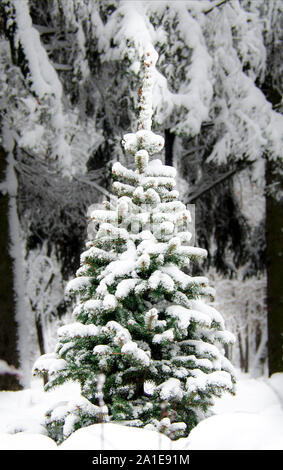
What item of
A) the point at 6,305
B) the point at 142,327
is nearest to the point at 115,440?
the point at 142,327

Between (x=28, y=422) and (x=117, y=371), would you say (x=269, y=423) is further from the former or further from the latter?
(x=28, y=422)

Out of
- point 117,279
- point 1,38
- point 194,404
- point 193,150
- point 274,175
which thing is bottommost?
point 194,404

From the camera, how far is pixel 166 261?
3117 mm

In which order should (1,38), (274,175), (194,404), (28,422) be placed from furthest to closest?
1. (274,175)
2. (1,38)
3. (28,422)
4. (194,404)

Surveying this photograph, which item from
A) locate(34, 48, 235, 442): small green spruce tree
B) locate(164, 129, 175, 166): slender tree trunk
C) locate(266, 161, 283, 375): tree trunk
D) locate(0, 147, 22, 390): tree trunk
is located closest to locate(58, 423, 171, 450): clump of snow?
locate(34, 48, 235, 442): small green spruce tree

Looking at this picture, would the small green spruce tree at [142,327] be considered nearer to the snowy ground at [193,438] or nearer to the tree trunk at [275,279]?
the snowy ground at [193,438]

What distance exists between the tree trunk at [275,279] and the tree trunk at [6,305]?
156 inches

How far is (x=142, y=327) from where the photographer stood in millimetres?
2820

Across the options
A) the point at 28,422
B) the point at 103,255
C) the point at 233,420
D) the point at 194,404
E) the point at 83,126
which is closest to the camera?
the point at 233,420

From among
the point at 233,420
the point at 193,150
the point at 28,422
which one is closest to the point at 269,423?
the point at 233,420

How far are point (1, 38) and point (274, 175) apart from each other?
438 cm

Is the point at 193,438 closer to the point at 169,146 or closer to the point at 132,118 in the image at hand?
the point at 132,118

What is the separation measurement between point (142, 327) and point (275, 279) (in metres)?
4.02

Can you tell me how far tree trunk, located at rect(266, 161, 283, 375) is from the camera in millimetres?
6164
